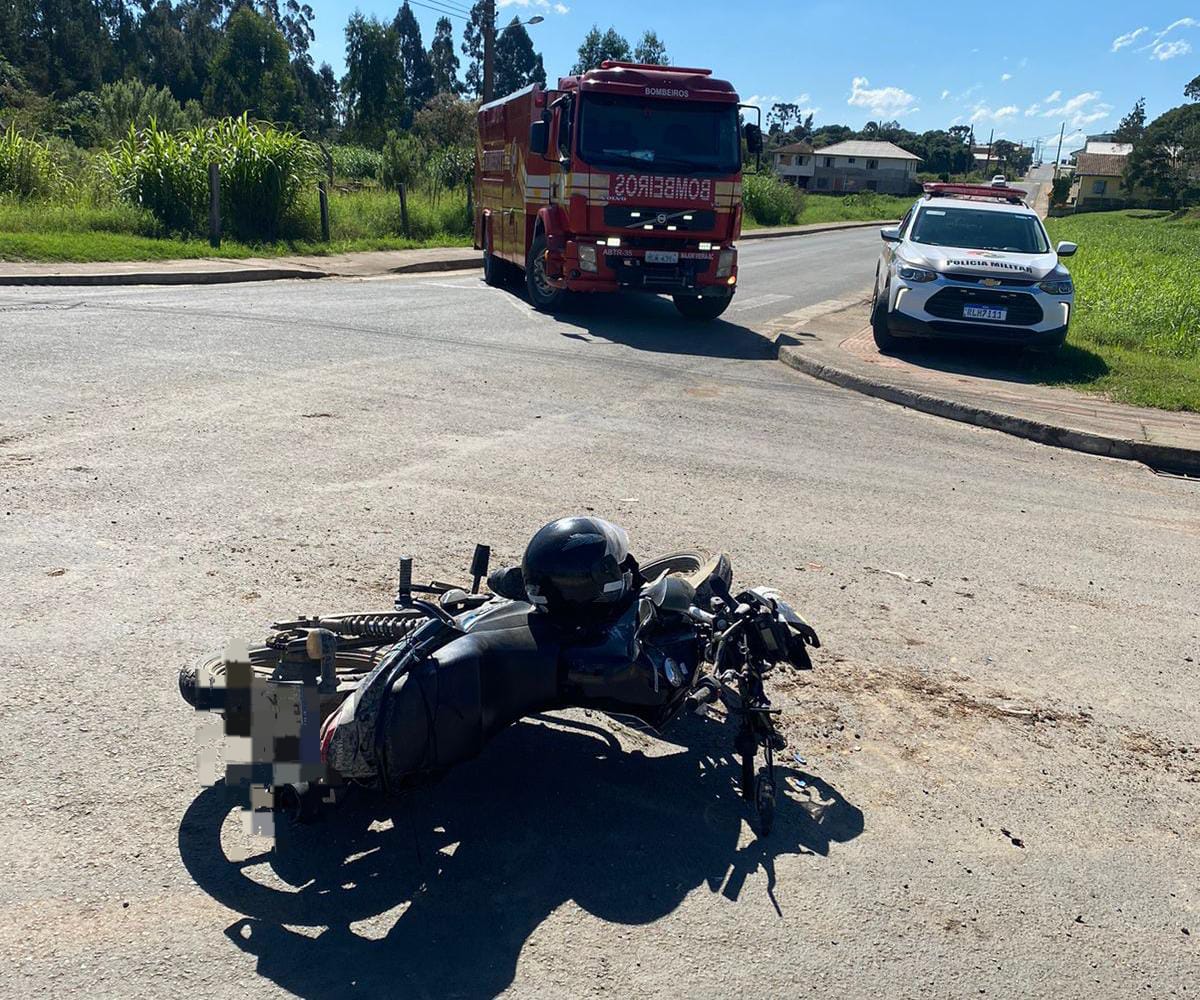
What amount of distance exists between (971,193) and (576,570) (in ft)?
47.0

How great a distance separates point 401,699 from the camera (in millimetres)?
2812

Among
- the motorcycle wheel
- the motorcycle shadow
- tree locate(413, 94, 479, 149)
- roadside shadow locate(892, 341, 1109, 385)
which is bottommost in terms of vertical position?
the motorcycle shadow

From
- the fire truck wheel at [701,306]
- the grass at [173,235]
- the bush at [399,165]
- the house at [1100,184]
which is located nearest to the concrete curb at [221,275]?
the grass at [173,235]

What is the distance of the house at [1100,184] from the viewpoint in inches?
4195

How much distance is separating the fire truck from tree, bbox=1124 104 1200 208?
3729 inches

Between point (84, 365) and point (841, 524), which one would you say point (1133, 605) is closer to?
point (841, 524)

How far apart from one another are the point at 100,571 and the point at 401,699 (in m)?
2.70

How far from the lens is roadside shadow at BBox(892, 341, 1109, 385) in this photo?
461 inches

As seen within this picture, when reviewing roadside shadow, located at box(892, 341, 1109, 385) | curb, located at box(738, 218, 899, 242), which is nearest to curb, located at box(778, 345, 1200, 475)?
roadside shadow, located at box(892, 341, 1109, 385)

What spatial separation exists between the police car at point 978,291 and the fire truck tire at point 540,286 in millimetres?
4506

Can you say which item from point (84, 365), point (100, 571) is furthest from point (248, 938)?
point (84, 365)

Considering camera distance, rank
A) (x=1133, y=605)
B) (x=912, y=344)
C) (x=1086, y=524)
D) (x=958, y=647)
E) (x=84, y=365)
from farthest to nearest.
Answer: (x=912, y=344) < (x=84, y=365) < (x=1086, y=524) < (x=1133, y=605) < (x=958, y=647)

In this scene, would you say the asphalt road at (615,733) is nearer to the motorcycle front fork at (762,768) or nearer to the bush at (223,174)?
the motorcycle front fork at (762,768)

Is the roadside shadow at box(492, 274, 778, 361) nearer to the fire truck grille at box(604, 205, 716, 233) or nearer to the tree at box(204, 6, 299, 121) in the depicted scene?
the fire truck grille at box(604, 205, 716, 233)
